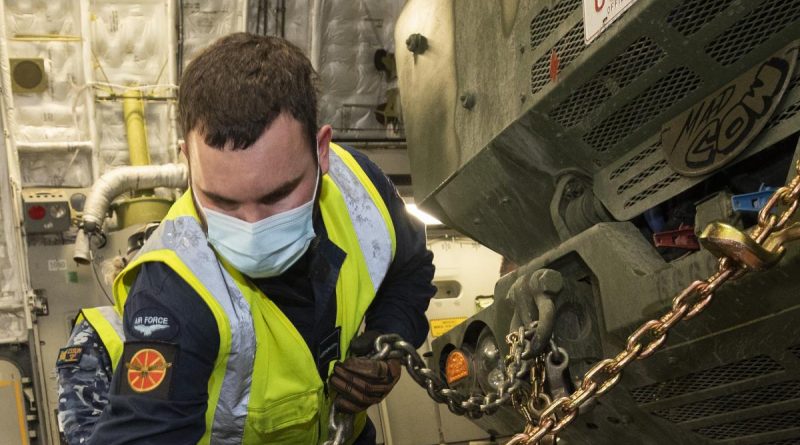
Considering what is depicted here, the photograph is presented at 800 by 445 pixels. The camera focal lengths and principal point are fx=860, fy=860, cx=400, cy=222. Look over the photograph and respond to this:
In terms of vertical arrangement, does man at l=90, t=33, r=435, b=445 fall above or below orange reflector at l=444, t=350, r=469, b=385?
above

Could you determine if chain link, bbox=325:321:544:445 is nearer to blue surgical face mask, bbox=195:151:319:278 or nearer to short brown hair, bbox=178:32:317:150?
blue surgical face mask, bbox=195:151:319:278

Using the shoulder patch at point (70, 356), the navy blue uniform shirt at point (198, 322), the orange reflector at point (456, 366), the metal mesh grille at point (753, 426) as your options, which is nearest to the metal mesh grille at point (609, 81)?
the navy blue uniform shirt at point (198, 322)

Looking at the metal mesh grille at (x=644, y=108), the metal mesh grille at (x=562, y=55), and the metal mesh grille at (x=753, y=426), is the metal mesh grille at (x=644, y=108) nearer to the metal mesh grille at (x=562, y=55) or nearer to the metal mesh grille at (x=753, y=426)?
the metal mesh grille at (x=562, y=55)

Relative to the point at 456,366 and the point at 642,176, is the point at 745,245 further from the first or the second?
the point at 456,366

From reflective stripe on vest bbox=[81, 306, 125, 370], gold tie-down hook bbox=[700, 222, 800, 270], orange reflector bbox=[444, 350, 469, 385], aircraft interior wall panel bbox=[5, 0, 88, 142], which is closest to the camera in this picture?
gold tie-down hook bbox=[700, 222, 800, 270]

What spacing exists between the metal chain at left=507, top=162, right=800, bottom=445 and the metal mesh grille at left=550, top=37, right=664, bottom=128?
754 millimetres

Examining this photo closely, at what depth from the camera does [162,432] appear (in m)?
1.95

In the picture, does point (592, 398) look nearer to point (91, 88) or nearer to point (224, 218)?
point (224, 218)

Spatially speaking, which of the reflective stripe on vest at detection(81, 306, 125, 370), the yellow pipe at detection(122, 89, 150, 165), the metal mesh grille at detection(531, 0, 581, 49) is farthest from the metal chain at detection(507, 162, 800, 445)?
the yellow pipe at detection(122, 89, 150, 165)

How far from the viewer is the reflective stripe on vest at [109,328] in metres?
2.47

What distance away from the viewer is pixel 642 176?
8.00ft

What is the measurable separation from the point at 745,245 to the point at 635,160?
3.45 feet

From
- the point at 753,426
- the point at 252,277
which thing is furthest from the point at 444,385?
the point at 753,426

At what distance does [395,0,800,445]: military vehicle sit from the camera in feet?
6.66
